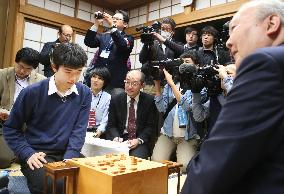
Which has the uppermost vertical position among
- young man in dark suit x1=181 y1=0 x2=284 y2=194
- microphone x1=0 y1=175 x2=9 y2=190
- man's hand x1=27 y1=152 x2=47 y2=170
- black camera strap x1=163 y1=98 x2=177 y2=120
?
black camera strap x1=163 y1=98 x2=177 y2=120

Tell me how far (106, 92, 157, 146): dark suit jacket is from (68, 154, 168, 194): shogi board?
2176 millimetres

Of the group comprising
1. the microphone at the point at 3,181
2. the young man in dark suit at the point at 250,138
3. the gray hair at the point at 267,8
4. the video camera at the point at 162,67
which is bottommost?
the microphone at the point at 3,181

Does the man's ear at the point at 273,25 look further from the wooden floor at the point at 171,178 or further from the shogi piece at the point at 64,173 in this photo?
the wooden floor at the point at 171,178

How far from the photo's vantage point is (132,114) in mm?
3861

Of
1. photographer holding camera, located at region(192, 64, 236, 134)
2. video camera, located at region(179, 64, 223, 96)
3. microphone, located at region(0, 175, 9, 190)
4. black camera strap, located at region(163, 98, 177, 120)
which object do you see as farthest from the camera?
black camera strap, located at region(163, 98, 177, 120)

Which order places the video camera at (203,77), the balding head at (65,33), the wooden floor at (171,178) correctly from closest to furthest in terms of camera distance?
the wooden floor at (171,178)
the video camera at (203,77)
the balding head at (65,33)

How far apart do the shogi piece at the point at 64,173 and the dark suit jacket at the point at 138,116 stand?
2.23 m

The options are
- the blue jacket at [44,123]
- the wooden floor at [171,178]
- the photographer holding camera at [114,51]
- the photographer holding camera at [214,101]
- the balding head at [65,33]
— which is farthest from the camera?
the balding head at [65,33]

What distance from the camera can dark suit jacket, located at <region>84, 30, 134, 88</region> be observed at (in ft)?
14.8

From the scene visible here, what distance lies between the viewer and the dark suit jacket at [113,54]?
14.8 feet

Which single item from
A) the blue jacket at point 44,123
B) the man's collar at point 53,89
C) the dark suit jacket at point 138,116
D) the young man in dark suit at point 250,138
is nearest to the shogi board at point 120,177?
the young man in dark suit at point 250,138

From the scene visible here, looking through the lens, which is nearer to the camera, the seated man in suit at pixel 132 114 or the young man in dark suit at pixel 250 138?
the young man in dark suit at pixel 250 138

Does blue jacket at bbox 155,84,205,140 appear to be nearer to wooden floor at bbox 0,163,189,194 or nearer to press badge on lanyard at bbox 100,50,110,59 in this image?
wooden floor at bbox 0,163,189,194

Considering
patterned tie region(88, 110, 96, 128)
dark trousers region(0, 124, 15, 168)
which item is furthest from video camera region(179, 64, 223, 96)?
dark trousers region(0, 124, 15, 168)
